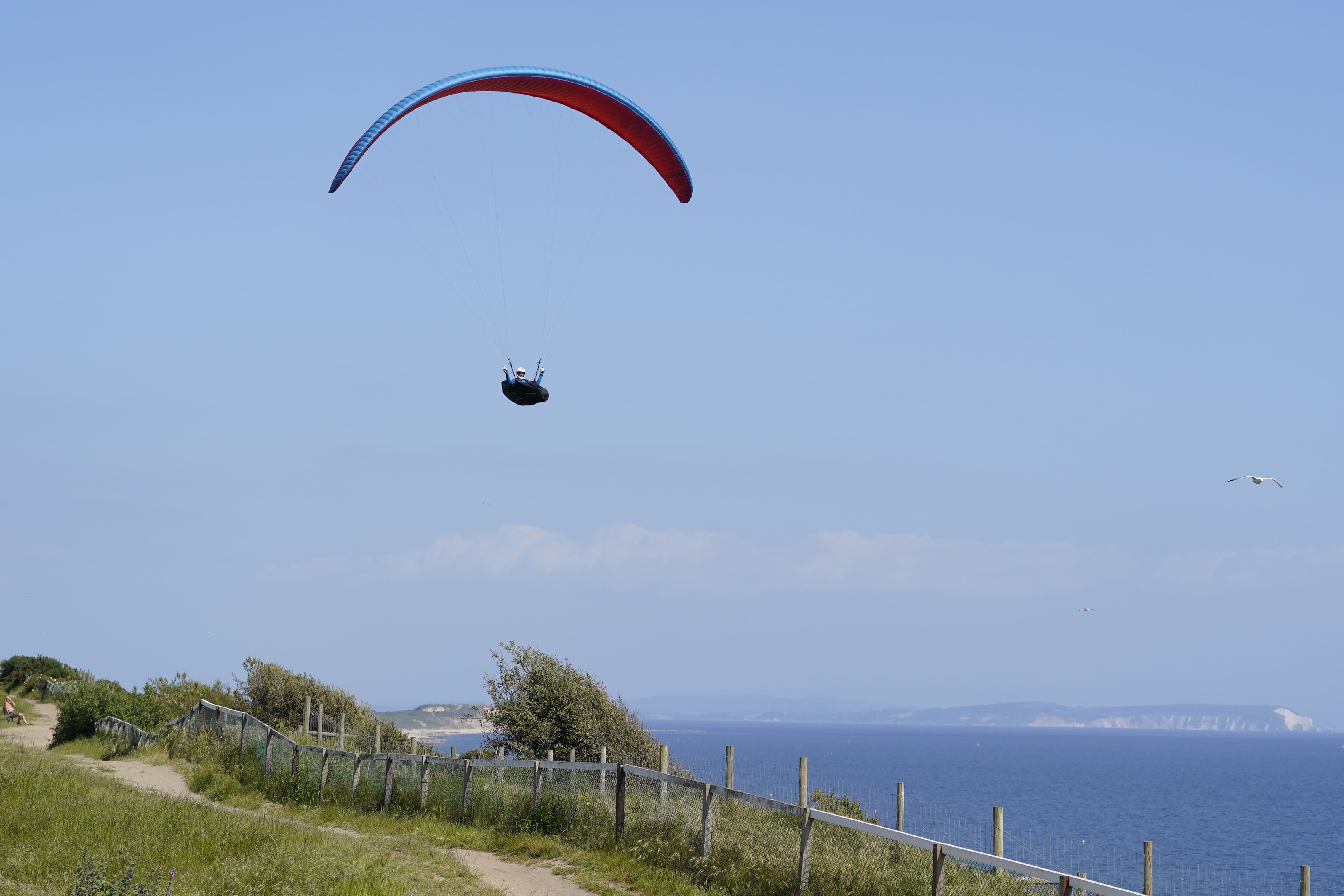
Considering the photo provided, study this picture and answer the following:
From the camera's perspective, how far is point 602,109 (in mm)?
Result: 24891

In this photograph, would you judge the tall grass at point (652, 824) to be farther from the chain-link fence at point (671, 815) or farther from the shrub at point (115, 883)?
the shrub at point (115, 883)

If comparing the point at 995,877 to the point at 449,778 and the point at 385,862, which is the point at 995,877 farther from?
the point at 449,778

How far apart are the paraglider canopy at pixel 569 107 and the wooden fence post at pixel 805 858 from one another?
13.6 metres

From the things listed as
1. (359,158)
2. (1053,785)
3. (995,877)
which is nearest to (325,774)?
(359,158)

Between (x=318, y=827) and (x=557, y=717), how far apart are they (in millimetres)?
10268

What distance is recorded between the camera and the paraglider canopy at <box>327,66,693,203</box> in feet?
70.7

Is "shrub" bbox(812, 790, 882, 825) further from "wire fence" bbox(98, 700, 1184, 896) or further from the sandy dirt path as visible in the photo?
the sandy dirt path

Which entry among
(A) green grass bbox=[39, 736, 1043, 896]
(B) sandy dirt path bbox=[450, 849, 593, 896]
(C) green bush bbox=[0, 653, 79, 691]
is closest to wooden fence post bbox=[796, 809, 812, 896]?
(A) green grass bbox=[39, 736, 1043, 896]

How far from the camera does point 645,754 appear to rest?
30906 mm

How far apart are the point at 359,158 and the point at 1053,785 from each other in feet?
481

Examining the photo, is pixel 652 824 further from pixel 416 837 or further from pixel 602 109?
pixel 602 109

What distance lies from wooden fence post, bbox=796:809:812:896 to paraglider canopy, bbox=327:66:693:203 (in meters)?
13.6

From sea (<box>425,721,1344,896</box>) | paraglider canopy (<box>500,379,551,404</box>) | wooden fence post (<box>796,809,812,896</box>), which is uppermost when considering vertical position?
paraglider canopy (<box>500,379,551,404</box>)

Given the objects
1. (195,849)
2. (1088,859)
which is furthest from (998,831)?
(1088,859)
